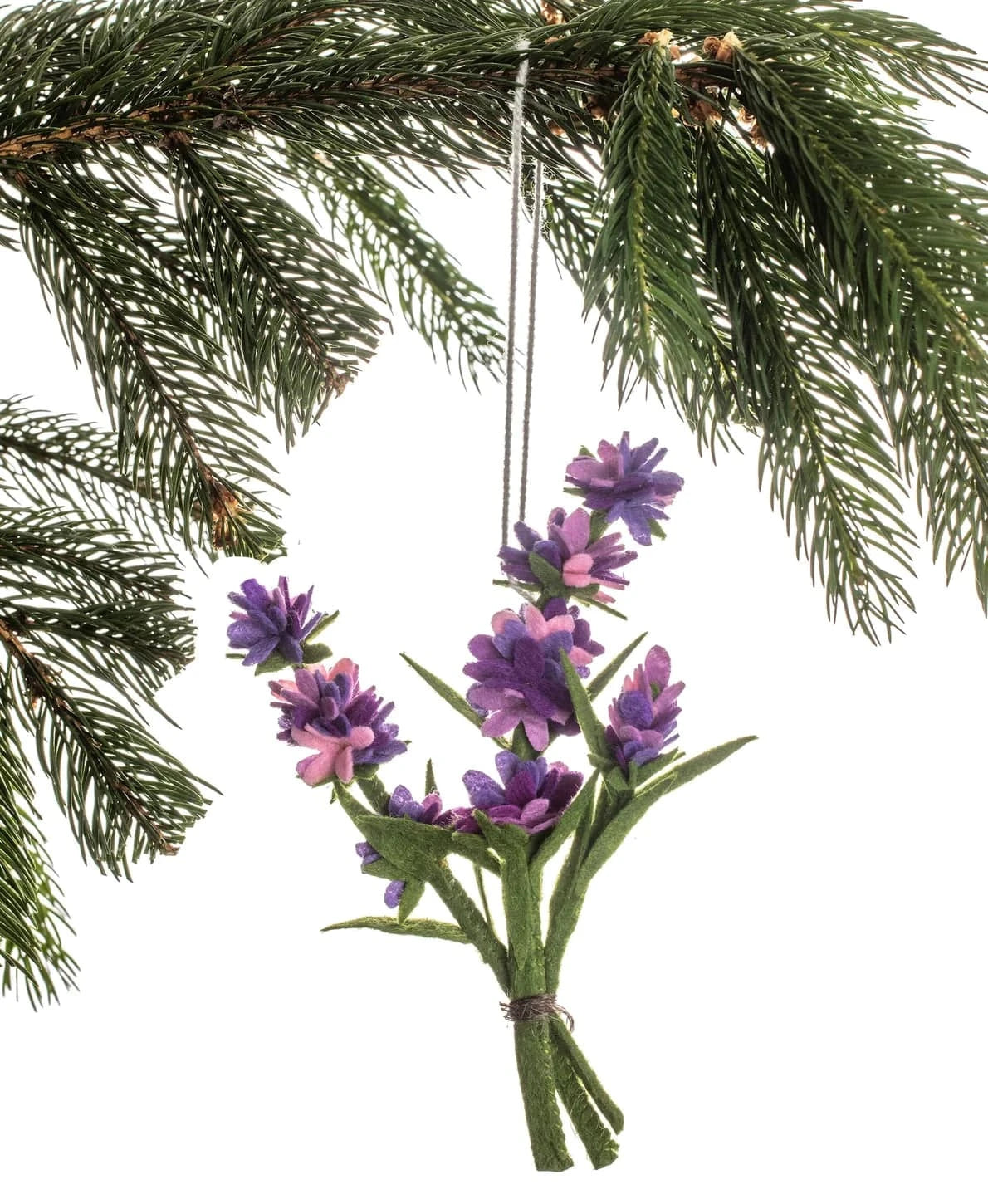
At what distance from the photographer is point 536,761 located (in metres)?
0.64

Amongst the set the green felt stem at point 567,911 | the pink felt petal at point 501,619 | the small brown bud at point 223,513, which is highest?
the small brown bud at point 223,513

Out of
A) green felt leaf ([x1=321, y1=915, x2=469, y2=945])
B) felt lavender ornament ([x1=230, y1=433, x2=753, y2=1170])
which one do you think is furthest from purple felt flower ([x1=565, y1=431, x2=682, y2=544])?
green felt leaf ([x1=321, y1=915, x2=469, y2=945])

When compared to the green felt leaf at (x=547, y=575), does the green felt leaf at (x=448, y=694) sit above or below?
below

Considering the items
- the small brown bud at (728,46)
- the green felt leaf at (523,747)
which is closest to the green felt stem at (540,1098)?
the green felt leaf at (523,747)

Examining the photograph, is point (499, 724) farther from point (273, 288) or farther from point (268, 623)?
point (273, 288)

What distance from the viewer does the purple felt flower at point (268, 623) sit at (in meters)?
0.66

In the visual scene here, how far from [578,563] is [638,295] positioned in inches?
5.4

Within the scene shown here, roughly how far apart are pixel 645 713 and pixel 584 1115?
193 mm

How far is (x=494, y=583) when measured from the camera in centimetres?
65

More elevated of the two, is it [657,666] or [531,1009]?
[657,666]

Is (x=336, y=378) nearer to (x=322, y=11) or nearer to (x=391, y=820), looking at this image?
(x=322, y=11)

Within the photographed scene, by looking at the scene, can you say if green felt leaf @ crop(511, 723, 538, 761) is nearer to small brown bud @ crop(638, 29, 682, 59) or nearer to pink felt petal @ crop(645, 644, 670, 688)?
pink felt petal @ crop(645, 644, 670, 688)

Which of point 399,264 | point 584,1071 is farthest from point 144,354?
point 584,1071

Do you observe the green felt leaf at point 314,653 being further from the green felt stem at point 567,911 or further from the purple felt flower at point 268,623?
the green felt stem at point 567,911
